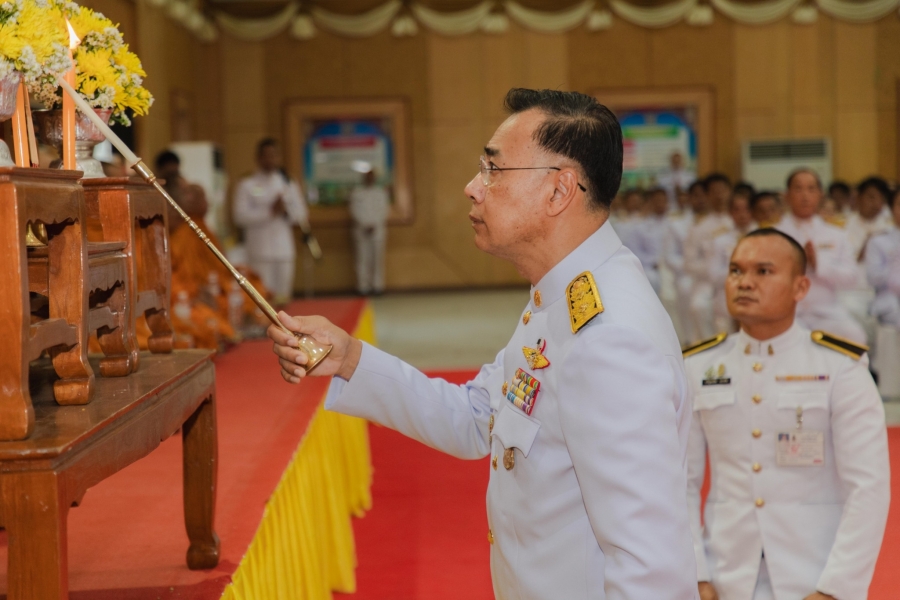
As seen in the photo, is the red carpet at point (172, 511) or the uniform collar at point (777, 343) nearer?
the red carpet at point (172, 511)

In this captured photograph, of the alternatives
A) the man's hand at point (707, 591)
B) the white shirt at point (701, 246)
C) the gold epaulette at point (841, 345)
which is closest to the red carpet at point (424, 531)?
the man's hand at point (707, 591)

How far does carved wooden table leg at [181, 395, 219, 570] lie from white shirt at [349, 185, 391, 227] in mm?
9295

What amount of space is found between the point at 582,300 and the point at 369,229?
396 inches

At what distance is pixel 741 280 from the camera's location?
208cm

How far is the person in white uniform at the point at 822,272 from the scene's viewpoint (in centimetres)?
504

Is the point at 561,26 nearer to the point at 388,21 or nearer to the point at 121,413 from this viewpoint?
the point at 388,21

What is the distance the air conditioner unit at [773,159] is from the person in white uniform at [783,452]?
968cm

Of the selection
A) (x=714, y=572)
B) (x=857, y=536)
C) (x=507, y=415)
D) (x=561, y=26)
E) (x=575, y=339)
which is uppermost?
(x=561, y=26)

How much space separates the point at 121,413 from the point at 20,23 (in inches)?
23.5

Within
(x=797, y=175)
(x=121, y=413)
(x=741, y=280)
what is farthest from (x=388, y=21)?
(x=121, y=413)

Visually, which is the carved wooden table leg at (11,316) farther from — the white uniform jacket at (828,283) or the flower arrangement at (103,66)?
the white uniform jacket at (828,283)

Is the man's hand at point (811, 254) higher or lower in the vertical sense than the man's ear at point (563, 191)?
lower

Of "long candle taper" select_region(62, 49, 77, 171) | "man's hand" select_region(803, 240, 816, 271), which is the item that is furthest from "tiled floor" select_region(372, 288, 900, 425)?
"long candle taper" select_region(62, 49, 77, 171)

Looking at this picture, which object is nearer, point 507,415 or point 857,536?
point 507,415
